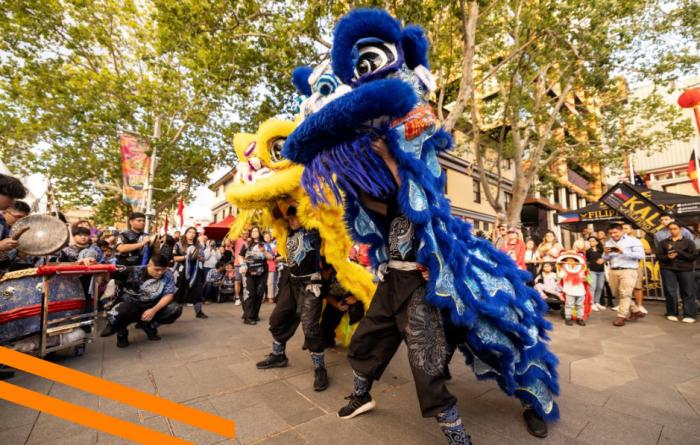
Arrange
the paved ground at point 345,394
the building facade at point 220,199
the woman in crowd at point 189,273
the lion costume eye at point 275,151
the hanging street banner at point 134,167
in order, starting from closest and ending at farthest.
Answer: the paved ground at point 345,394, the lion costume eye at point 275,151, the woman in crowd at point 189,273, the hanging street banner at point 134,167, the building facade at point 220,199

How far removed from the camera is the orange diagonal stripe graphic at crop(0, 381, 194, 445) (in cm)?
93

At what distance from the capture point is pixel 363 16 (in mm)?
1861

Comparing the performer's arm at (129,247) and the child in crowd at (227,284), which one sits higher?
the performer's arm at (129,247)

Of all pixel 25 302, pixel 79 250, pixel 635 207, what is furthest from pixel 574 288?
pixel 79 250

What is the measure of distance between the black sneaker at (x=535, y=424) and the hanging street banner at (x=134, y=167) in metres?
13.7

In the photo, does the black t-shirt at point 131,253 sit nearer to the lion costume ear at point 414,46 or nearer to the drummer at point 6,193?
the drummer at point 6,193

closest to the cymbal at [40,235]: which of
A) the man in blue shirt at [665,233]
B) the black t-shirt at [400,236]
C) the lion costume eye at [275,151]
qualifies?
the lion costume eye at [275,151]

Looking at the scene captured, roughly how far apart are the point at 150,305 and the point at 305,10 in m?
6.16

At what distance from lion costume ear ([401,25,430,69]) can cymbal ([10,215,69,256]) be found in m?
3.48

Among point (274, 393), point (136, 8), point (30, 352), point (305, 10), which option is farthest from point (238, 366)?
point (136, 8)

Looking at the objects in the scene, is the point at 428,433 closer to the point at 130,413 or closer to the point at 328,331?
the point at 328,331

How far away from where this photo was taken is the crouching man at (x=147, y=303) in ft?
13.2

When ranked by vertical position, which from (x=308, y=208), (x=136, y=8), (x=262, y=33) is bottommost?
(x=308, y=208)

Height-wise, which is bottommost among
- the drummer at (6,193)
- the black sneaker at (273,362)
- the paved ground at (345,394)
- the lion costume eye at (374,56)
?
the paved ground at (345,394)
